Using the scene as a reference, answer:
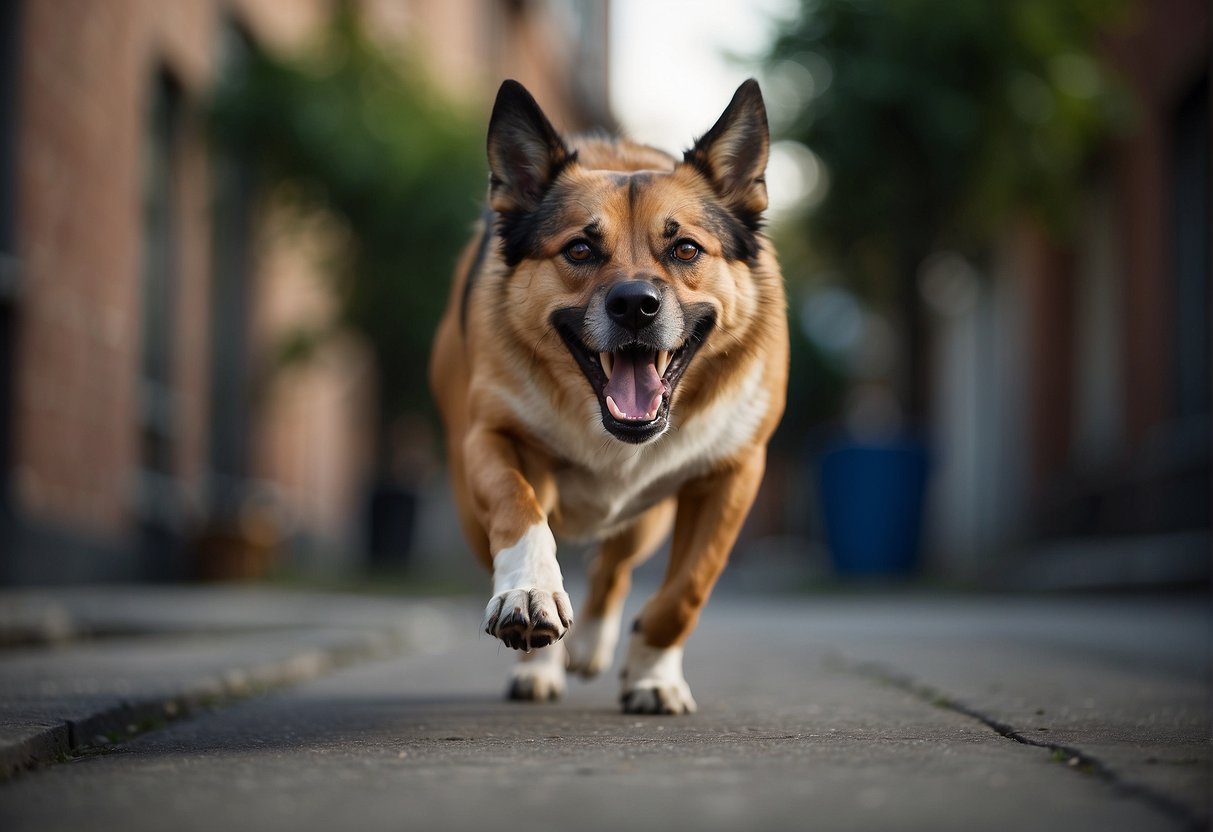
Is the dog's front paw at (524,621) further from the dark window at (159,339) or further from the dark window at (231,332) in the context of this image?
the dark window at (231,332)

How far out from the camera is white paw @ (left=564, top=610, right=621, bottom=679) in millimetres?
5316

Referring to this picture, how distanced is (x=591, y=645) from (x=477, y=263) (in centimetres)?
131

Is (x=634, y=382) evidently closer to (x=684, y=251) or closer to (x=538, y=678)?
(x=684, y=251)

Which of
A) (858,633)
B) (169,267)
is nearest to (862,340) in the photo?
(169,267)

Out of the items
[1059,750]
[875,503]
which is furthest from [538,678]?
[875,503]

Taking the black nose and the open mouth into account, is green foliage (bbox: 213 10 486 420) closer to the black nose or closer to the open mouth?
the open mouth

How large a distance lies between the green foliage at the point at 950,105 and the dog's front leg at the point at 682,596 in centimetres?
997

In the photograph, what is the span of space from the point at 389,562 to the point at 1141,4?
10228 millimetres

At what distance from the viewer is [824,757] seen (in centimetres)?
315

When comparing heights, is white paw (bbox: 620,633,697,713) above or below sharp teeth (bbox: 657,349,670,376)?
below

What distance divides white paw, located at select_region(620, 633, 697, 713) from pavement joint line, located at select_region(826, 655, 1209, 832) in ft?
2.30

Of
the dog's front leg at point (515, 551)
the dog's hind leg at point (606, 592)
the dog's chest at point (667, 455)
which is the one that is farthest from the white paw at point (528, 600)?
the dog's hind leg at point (606, 592)

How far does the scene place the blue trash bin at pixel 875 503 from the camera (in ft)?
47.8

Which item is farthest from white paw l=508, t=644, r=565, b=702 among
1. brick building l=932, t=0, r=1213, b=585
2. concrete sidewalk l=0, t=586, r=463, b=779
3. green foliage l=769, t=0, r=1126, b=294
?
green foliage l=769, t=0, r=1126, b=294
